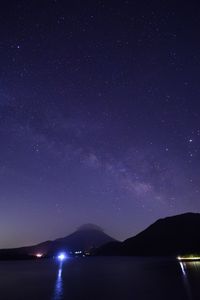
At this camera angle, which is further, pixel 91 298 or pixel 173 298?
pixel 91 298

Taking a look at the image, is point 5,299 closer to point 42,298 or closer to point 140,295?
point 42,298

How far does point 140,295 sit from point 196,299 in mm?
14130

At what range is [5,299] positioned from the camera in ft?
204

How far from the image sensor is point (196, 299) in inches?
1919

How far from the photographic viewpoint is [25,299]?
202 feet

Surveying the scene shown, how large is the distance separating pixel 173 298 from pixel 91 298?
15.8 meters

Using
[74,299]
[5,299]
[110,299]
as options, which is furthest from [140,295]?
[5,299]

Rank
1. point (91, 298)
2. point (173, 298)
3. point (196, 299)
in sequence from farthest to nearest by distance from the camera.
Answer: point (91, 298) < point (173, 298) < point (196, 299)

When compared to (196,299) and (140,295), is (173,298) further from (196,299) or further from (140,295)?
(140,295)

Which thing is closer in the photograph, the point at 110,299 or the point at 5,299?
the point at 110,299

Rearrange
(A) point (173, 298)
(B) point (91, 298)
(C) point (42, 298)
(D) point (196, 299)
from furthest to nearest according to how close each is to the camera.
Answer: (C) point (42, 298) → (B) point (91, 298) → (A) point (173, 298) → (D) point (196, 299)

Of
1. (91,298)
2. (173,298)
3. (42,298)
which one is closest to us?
(173,298)

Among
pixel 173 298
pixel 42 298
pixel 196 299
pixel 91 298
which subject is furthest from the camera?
pixel 42 298

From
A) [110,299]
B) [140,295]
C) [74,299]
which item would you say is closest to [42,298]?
[74,299]
